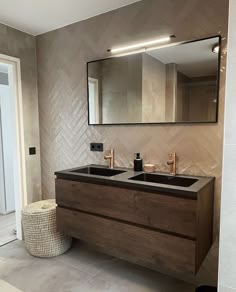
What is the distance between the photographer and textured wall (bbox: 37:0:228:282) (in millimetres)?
1844

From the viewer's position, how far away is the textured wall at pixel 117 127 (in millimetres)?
1844

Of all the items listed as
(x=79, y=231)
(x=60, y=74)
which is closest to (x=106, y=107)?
(x=60, y=74)

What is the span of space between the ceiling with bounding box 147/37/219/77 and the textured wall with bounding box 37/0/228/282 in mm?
71

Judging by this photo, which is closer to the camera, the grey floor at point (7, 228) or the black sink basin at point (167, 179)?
the black sink basin at point (167, 179)

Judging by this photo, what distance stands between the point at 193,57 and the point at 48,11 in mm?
1518

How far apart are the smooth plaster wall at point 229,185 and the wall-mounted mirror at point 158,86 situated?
0.84m

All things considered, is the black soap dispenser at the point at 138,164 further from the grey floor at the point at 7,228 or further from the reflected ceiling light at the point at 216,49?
the grey floor at the point at 7,228

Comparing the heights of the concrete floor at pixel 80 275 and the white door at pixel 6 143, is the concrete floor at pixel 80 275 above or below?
below

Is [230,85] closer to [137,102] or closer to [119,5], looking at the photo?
[137,102]

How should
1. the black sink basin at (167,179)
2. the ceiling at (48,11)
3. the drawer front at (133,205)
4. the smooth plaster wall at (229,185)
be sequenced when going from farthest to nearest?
the ceiling at (48,11), the black sink basin at (167,179), the drawer front at (133,205), the smooth plaster wall at (229,185)

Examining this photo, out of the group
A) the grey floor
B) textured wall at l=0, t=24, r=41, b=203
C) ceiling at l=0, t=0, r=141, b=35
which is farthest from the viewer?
the grey floor

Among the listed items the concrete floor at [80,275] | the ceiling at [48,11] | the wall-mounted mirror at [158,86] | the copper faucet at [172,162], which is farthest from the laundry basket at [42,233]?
the ceiling at [48,11]

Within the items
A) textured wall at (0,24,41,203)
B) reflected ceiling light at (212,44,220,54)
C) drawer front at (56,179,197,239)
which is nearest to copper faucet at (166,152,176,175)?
drawer front at (56,179,197,239)

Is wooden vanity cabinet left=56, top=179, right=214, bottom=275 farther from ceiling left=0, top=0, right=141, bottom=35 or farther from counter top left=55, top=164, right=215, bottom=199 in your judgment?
ceiling left=0, top=0, right=141, bottom=35
